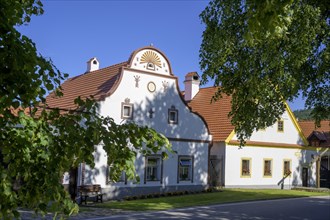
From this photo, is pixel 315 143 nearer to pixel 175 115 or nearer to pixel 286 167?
pixel 286 167

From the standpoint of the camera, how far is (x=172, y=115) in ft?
82.3

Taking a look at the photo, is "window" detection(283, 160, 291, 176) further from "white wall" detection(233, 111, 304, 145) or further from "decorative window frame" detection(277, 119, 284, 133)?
"decorative window frame" detection(277, 119, 284, 133)

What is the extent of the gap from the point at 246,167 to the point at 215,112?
495cm

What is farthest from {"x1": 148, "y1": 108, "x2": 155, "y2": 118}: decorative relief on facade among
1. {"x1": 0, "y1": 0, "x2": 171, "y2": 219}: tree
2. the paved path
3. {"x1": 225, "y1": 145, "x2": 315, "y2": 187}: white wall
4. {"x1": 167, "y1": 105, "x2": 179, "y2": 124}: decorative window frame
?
{"x1": 0, "y1": 0, "x2": 171, "y2": 219}: tree

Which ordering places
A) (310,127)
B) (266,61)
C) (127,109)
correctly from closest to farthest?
(266,61), (127,109), (310,127)

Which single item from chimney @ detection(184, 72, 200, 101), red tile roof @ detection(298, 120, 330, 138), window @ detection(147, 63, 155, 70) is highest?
chimney @ detection(184, 72, 200, 101)

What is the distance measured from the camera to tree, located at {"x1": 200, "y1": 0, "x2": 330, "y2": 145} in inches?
492

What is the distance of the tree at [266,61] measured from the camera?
12.5 meters

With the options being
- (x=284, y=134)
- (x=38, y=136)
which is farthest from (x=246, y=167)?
(x=38, y=136)

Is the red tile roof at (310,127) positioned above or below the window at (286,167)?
above

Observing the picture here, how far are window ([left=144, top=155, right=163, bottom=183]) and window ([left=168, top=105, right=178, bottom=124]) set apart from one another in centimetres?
230

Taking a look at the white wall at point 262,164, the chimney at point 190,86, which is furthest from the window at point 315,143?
the chimney at point 190,86

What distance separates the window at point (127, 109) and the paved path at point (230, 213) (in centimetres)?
634

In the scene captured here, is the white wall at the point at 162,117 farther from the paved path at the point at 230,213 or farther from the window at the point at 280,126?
the window at the point at 280,126
